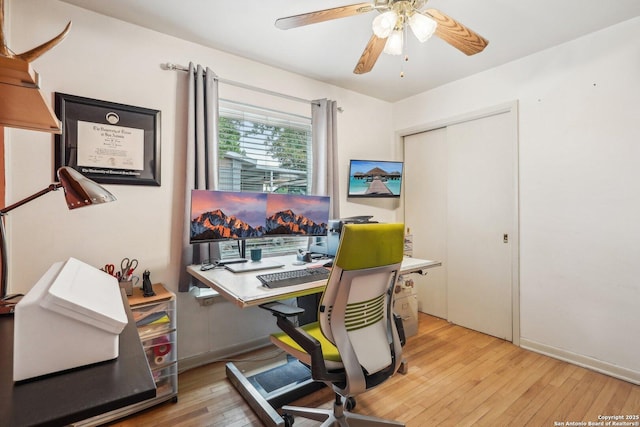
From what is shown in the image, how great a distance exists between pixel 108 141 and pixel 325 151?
5.72 ft

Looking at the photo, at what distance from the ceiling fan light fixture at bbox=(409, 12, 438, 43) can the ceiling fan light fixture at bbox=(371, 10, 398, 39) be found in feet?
0.33

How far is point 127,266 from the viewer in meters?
1.95

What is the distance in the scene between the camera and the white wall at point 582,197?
2031mm

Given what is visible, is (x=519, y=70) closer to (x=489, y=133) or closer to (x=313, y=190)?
(x=489, y=133)

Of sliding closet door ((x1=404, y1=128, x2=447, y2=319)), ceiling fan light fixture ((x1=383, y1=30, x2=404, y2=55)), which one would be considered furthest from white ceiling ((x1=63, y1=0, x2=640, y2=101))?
sliding closet door ((x1=404, y1=128, x2=447, y2=319))

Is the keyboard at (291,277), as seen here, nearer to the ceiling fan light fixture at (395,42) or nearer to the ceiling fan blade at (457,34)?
the ceiling fan light fixture at (395,42)

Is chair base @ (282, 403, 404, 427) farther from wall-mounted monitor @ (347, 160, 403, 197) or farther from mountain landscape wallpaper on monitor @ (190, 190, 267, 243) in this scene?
wall-mounted monitor @ (347, 160, 403, 197)

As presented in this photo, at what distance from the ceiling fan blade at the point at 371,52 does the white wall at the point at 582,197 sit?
155cm

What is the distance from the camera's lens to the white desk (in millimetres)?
1493

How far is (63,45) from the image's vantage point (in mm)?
1817

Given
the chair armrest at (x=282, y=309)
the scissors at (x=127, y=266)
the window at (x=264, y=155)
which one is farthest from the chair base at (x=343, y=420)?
the scissors at (x=127, y=266)

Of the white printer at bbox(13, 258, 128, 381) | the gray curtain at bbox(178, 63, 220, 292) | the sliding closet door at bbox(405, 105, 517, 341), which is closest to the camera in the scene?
the white printer at bbox(13, 258, 128, 381)

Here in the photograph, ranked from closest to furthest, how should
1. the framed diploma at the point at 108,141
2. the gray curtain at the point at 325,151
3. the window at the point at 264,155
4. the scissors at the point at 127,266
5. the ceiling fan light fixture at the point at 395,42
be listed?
the ceiling fan light fixture at the point at 395,42 → the framed diploma at the point at 108,141 → the scissors at the point at 127,266 → the window at the point at 264,155 → the gray curtain at the point at 325,151

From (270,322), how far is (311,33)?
2.42 metres
